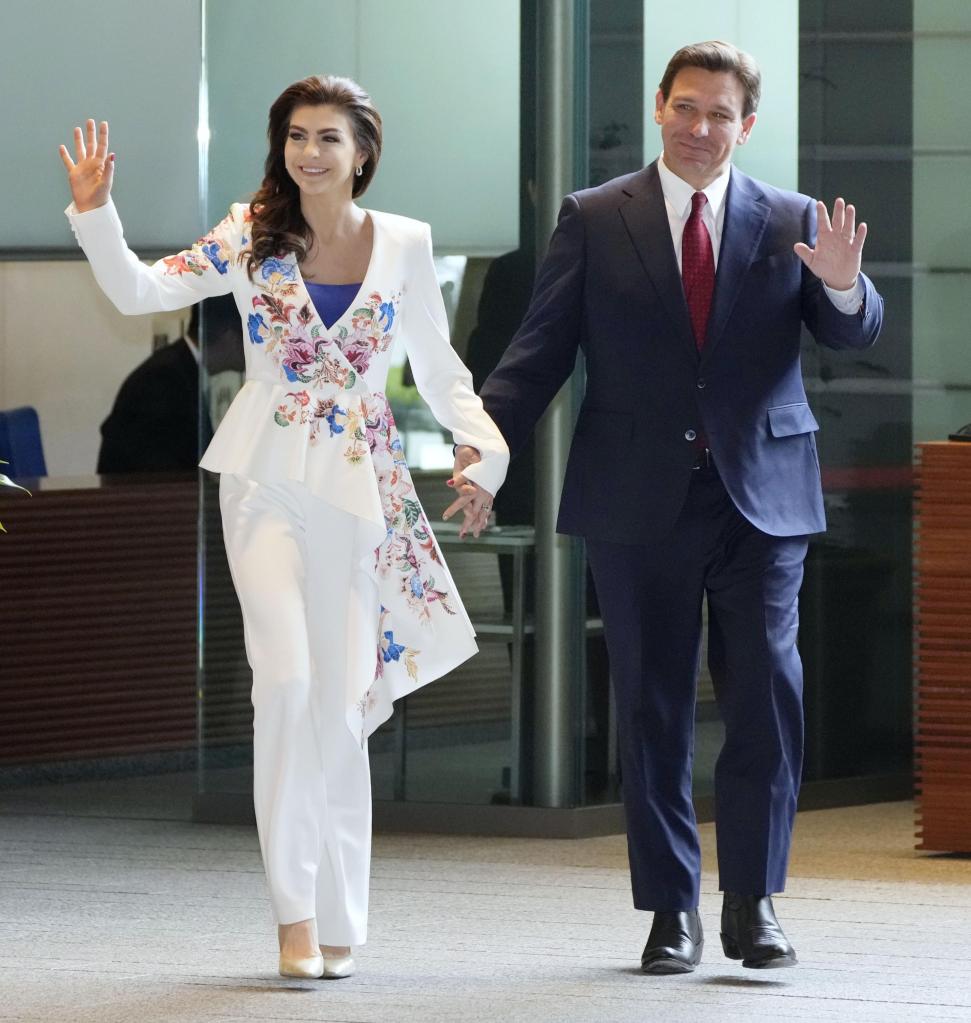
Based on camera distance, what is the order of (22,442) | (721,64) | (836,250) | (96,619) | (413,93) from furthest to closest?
(22,442) → (96,619) → (413,93) → (721,64) → (836,250)

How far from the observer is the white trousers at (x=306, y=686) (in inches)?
143

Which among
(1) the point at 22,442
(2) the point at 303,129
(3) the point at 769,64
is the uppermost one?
(3) the point at 769,64

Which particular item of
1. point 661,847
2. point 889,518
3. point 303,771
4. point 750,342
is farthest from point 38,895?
point 889,518

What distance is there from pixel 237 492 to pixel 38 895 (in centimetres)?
147

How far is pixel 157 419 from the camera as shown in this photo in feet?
29.3

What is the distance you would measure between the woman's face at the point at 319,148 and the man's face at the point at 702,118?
0.57 meters

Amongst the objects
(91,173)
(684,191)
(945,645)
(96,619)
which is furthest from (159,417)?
(684,191)

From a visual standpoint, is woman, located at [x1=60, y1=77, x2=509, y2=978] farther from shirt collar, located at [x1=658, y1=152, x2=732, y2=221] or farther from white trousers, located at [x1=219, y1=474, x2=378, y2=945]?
shirt collar, located at [x1=658, y1=152, x2=732, y2=221]

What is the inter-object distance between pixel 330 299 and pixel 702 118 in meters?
0.74

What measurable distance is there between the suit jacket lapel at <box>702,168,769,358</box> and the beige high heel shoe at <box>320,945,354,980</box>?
1266 millimetres

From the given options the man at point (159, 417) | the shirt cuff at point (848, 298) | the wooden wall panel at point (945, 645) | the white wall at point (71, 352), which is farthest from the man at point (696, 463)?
the white wall at point (71, 352)

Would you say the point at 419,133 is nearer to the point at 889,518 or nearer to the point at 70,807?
the point at 889,518

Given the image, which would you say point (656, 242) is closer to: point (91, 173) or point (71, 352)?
point (91, 173)

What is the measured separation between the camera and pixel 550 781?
5.58 metres
